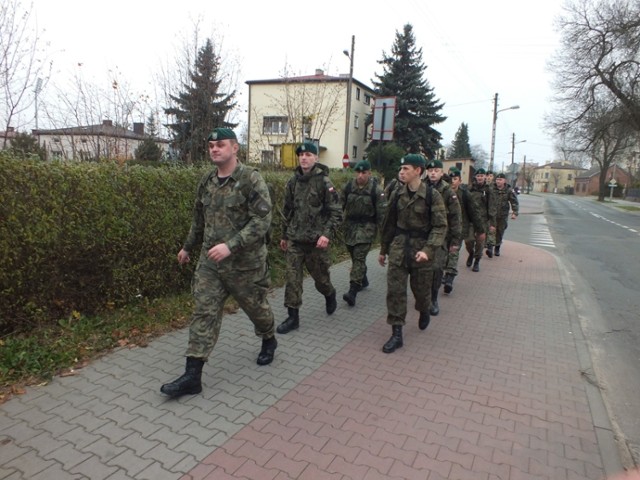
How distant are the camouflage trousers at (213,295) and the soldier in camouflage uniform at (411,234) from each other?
1.44 metres

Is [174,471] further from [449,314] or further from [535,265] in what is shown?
[535,265]

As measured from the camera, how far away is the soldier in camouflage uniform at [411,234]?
13.9 feet

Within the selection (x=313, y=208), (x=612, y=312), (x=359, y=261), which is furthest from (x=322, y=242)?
(x=612, y=312)

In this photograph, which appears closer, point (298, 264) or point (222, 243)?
point (222, 243)

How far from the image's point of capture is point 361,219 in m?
5.97

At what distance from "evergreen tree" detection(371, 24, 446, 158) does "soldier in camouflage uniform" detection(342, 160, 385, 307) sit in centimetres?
2815

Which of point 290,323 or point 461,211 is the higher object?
point 461,211

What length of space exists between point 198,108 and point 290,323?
7.29 m

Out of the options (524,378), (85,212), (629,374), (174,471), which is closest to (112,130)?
(85,212)

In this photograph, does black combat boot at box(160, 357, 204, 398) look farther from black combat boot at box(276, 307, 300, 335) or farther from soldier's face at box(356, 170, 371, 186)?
soldier's face at box(356, 170, 371, 186)

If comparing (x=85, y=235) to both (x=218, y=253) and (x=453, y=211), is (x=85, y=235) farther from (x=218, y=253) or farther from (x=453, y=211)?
(x=453, y=211)

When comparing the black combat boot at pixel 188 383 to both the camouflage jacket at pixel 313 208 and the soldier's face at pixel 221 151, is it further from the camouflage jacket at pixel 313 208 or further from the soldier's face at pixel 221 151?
the camouflage jacket at pixel 313 208

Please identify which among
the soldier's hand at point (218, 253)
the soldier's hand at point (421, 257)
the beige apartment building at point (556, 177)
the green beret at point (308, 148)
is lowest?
the soldier's hand at point (421, 257)

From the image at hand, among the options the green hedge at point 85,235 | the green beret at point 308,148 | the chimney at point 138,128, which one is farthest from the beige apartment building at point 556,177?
the green hedge at point 85,235
